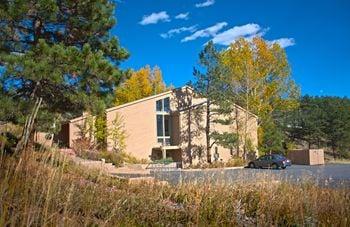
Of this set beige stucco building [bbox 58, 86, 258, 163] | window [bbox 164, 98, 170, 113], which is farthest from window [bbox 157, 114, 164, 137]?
window [bbox 164, 98, 170, 113]

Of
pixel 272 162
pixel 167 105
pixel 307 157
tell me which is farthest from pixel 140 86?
pixel 272 162

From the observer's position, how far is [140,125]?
4022cm

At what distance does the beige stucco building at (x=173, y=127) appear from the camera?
130 ft

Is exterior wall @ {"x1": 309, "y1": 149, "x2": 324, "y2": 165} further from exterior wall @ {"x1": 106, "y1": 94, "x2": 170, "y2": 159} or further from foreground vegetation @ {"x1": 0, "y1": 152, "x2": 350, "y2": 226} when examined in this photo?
foreground vegetation @ {"x1": 0, "y1": 152, "x2": 350, "y2": 226}

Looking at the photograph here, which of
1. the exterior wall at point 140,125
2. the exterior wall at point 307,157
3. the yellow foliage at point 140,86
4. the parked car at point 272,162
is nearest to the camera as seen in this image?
the parked car at point 272,162

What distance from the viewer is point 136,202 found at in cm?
756

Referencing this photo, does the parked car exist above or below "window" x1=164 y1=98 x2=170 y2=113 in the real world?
below

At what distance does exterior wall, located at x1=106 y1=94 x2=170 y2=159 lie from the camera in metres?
39.2

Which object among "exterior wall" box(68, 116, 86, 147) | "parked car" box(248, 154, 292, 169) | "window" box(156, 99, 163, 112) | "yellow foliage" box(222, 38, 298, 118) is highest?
"yellow foliage" box(222, 38, 298, 118)

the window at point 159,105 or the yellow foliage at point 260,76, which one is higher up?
the yellow foliage at point 260,76

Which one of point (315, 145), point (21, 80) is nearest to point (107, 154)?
point (21, 80)

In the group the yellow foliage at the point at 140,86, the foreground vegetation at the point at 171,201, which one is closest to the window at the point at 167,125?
the yellow foliage at the point at 140,86

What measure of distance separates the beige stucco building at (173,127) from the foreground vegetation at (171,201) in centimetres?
2982

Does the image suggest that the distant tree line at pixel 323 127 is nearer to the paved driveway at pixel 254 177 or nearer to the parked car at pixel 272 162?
the parked car at pixel 272 162
